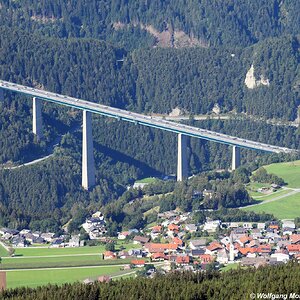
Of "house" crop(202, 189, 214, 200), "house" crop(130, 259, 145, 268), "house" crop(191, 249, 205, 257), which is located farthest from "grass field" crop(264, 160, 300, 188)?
"house" crop(130, 259, 145, 268)

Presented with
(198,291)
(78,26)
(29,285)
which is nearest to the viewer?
(198,291)

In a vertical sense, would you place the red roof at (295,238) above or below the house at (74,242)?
above

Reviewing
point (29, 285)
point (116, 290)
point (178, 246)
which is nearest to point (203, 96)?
point (178, 246)

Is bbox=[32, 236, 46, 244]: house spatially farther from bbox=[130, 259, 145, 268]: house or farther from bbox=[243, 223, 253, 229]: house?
bbox=[243, 223, 253, 229]: house

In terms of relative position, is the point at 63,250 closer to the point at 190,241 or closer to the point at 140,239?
the point at 140,239

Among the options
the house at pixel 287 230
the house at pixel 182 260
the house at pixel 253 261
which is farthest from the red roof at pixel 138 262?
the house at pixel 287 230

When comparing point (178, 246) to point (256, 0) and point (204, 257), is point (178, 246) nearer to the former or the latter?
point (204, 257)

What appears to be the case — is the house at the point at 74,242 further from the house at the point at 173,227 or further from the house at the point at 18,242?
the house at the point at 173,227
